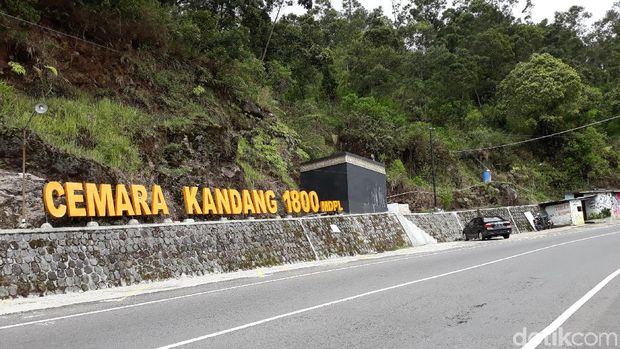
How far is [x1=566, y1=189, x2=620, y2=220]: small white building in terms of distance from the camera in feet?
156

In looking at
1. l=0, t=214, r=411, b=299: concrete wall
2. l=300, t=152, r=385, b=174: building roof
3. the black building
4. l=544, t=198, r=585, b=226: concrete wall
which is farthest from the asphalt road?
l=544, t=198, r=585, b=226: concrete wall

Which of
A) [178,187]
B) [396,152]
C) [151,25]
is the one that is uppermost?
[151,25]

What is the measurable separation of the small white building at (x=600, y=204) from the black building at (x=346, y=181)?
1126 inches

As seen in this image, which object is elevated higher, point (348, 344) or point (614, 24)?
point (614, 24)

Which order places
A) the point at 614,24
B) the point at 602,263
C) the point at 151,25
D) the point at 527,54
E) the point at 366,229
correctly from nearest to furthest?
the point at 602,263 → the point at 366,229 → the point at 151,25 → the point at 527,54 → the point at 614,24

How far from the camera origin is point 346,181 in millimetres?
27844

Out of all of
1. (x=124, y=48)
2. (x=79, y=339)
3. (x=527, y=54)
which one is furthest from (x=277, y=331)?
(x=527, y=54)

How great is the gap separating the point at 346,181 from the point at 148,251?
15271 mm

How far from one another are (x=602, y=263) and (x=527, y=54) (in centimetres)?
5861

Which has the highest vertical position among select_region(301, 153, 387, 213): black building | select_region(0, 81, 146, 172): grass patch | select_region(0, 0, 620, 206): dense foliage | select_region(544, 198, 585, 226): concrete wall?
select_region(0, 0, 620, 206): dense foliage

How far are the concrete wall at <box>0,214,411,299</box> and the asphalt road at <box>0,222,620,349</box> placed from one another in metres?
2.40

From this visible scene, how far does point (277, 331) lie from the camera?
6359 millimetres

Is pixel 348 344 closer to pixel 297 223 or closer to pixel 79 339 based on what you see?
pixel 79 339

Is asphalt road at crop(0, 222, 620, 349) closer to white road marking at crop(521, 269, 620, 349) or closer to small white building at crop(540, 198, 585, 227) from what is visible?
white road marking at crop(521, 269, 620, 349)
